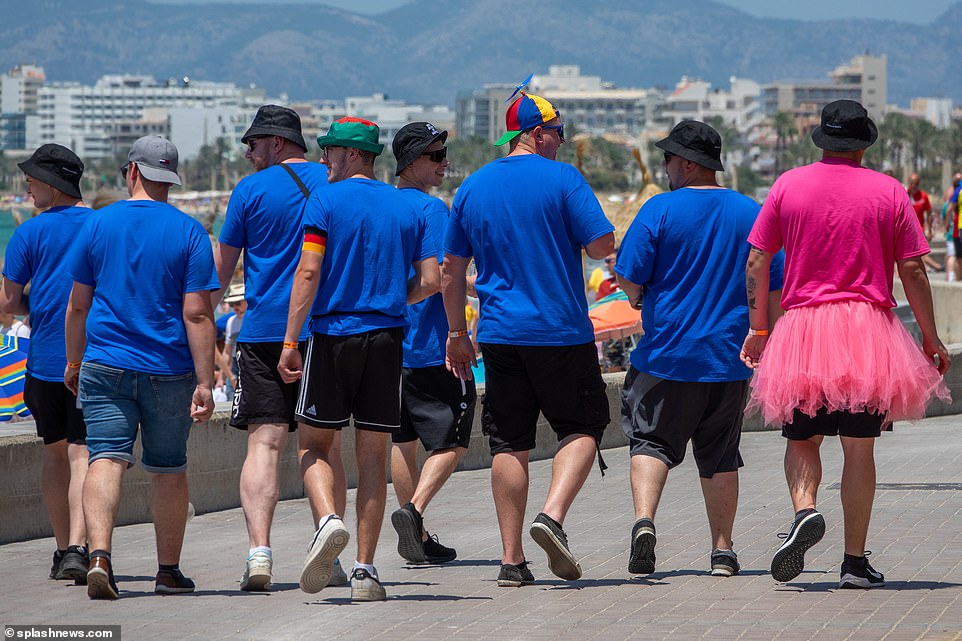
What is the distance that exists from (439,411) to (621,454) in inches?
144

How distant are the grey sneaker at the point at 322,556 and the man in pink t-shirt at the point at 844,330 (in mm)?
1710

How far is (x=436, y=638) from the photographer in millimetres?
5664

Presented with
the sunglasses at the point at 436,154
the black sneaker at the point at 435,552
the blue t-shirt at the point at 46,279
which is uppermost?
the sunglasses at the point at 436,154

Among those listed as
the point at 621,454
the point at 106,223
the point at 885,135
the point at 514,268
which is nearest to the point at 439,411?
the point at 514,268

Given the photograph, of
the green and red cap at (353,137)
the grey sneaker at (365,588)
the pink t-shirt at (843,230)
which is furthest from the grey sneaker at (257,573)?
the pink t-shirt at (843,230)

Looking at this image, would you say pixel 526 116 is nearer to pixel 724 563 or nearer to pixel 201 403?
pixel 201 403

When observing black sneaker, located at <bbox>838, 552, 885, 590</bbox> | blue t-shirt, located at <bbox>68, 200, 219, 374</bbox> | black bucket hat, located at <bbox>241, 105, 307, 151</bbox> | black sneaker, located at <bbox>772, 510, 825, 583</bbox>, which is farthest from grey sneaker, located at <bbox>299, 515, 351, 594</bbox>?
black sneaker, located at <bbox>838, 552, 885, 590</bbox>

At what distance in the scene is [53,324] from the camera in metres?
7.13

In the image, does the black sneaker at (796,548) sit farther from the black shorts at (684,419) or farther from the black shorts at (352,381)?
the black shorts at (352,381)

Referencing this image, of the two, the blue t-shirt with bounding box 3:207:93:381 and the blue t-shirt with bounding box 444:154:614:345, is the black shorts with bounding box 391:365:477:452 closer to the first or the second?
the blue t-shirt with bounding box 444:154:614:345

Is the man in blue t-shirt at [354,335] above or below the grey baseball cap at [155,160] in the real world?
below

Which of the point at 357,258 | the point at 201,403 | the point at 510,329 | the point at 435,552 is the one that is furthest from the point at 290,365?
the point at 435,552

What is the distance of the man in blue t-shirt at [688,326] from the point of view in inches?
265

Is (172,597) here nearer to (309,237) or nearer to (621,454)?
(309,237)
